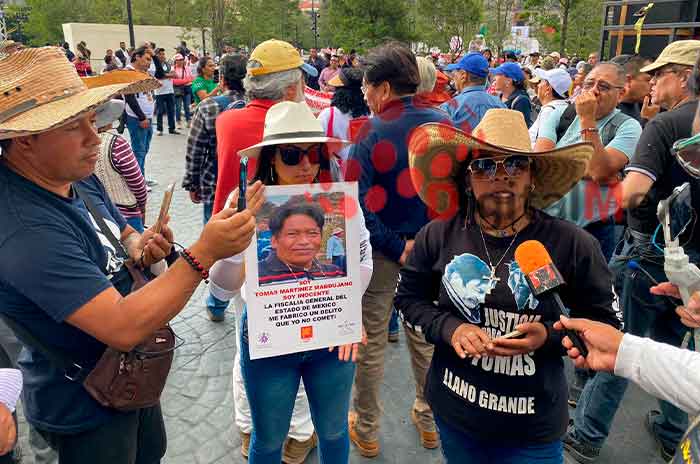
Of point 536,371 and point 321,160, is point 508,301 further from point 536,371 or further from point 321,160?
point 321,160

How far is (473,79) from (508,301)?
4.09m

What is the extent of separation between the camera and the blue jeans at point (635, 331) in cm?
289

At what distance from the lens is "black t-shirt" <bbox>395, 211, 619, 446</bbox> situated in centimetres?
190

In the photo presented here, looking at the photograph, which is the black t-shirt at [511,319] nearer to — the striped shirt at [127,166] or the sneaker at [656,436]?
the sneaker at [656,436]

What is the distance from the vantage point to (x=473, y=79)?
5.48m

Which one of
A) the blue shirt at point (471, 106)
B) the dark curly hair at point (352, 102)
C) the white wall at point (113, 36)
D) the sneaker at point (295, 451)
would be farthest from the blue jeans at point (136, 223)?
the white wall at point (113, 36)

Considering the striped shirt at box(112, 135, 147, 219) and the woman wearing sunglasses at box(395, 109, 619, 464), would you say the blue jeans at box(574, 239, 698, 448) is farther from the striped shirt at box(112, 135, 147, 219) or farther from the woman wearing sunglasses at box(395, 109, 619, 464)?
the striped shirt at box(112, 135, 147, 219)

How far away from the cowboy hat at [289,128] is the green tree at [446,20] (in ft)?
106

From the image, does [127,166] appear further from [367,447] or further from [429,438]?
[429,438]

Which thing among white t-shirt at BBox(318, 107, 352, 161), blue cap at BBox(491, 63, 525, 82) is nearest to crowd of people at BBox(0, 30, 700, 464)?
white t-shirt at BBox(318, 107, 352, 161)

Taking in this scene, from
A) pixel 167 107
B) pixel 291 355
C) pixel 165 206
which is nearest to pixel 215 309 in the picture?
pixel 291 355

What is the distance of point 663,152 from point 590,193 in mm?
406

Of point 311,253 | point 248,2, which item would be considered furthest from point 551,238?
point 248,2

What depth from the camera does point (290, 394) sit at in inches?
89.3
